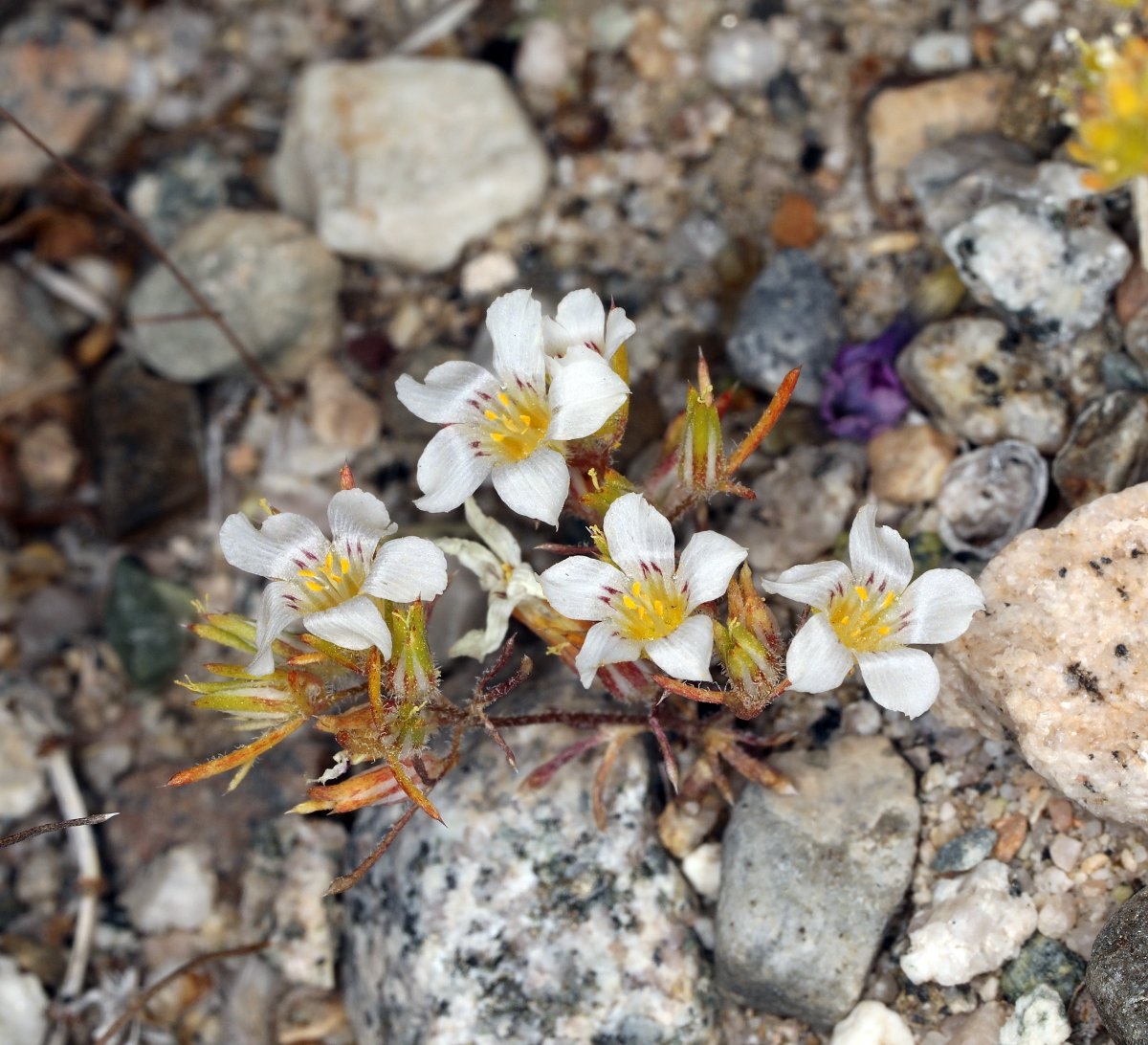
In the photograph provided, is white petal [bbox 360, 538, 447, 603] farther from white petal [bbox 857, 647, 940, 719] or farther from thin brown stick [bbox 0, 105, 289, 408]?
thin brown stick [bbox 0, 105, 289, 408]

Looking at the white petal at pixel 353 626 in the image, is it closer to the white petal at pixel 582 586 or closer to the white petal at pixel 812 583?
the white petal at pixel 582 586

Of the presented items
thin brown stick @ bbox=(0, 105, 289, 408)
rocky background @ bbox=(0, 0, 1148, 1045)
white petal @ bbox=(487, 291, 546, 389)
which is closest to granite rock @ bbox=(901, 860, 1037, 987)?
rocky background @ bbox=(0, 0, 1148, 1045)

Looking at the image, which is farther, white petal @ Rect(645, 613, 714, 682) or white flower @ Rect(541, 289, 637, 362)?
white flower @ Rect(541, 289, 637, 362)

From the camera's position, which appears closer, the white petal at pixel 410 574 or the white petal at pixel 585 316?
the white petal at pixel 410 574

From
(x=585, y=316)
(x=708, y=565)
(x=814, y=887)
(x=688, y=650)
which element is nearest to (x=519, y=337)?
(x=585, y=316)

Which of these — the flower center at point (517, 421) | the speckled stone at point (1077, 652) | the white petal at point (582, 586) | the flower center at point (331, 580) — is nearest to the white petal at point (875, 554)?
the speckled stone at point (1077, 652)

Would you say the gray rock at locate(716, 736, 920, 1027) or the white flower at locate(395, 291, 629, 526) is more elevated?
the white flower at locate(395, 291, 629, 526)

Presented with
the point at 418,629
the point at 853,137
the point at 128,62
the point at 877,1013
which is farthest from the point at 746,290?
the point at 128,62
